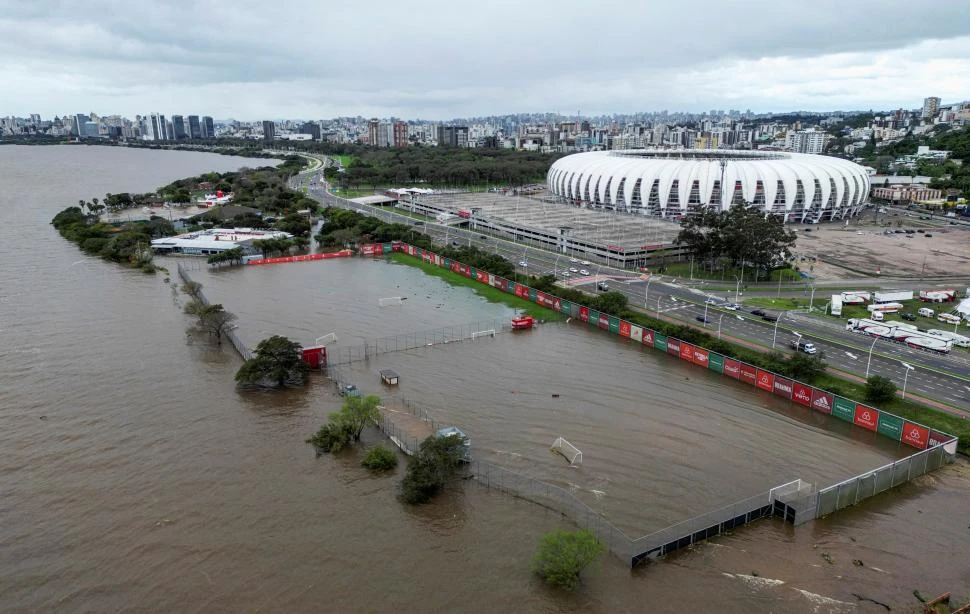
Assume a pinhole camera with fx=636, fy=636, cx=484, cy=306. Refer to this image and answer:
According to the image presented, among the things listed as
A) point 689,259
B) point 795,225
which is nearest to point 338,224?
point 689,259

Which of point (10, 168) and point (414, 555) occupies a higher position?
point (10, 168)

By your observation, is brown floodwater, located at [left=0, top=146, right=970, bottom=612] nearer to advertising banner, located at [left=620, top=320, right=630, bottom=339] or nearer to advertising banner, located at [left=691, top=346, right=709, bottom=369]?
advertising banner, located at [left=691, top=346, right=709, bottom=369]

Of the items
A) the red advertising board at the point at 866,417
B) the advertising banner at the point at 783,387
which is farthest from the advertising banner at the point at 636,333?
the red advertising board at the point at 866,417

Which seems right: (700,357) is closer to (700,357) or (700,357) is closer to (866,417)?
(700,357)

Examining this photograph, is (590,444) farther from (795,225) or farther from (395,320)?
(795,225)

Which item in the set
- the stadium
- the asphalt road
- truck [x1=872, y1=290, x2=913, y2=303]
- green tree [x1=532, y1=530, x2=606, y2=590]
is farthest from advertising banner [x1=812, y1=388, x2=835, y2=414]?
the stadium
